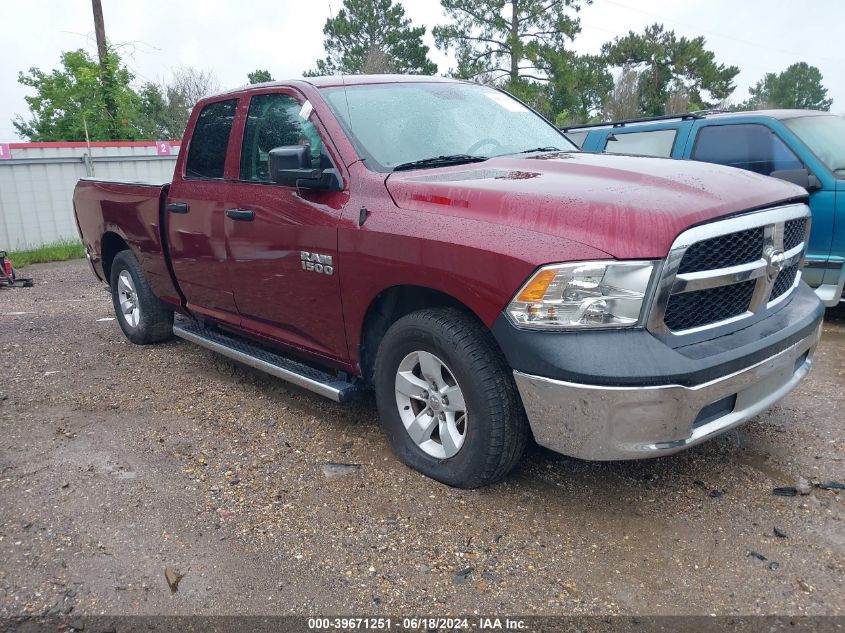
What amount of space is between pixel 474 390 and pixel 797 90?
2585 inches

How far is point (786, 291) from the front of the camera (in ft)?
11.4

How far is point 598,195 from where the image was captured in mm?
2898

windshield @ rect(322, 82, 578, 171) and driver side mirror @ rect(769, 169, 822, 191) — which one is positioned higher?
windshield @ rect(322, 82, 578, 171)

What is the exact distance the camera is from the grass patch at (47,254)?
1245 centimetres

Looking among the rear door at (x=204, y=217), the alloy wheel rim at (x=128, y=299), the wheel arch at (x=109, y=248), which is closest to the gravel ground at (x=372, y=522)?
the rear door at (x=204, y=217)

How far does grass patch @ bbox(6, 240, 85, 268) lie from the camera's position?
12445mm

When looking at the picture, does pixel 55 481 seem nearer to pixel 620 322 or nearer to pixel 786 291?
pixel 620 322

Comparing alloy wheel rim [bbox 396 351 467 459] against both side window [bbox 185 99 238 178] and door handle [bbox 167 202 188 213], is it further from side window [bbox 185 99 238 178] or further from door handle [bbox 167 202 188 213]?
door handle [bbox 167 202 188 213]

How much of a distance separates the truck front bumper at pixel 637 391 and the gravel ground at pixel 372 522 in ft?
1.51

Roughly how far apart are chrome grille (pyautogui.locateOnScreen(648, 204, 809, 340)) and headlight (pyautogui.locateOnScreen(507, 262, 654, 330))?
0.09m

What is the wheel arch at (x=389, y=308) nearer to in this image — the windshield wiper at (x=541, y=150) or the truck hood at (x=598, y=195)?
the truck hood at (x=598, y=195)

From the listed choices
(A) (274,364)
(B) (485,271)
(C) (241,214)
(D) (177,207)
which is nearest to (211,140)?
(D) (177,207)

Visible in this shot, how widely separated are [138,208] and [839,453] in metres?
4.87

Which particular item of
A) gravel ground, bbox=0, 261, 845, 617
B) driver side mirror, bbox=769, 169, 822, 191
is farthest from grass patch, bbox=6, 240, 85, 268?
driver side mirror, bbox=769, 169, 822, 191
